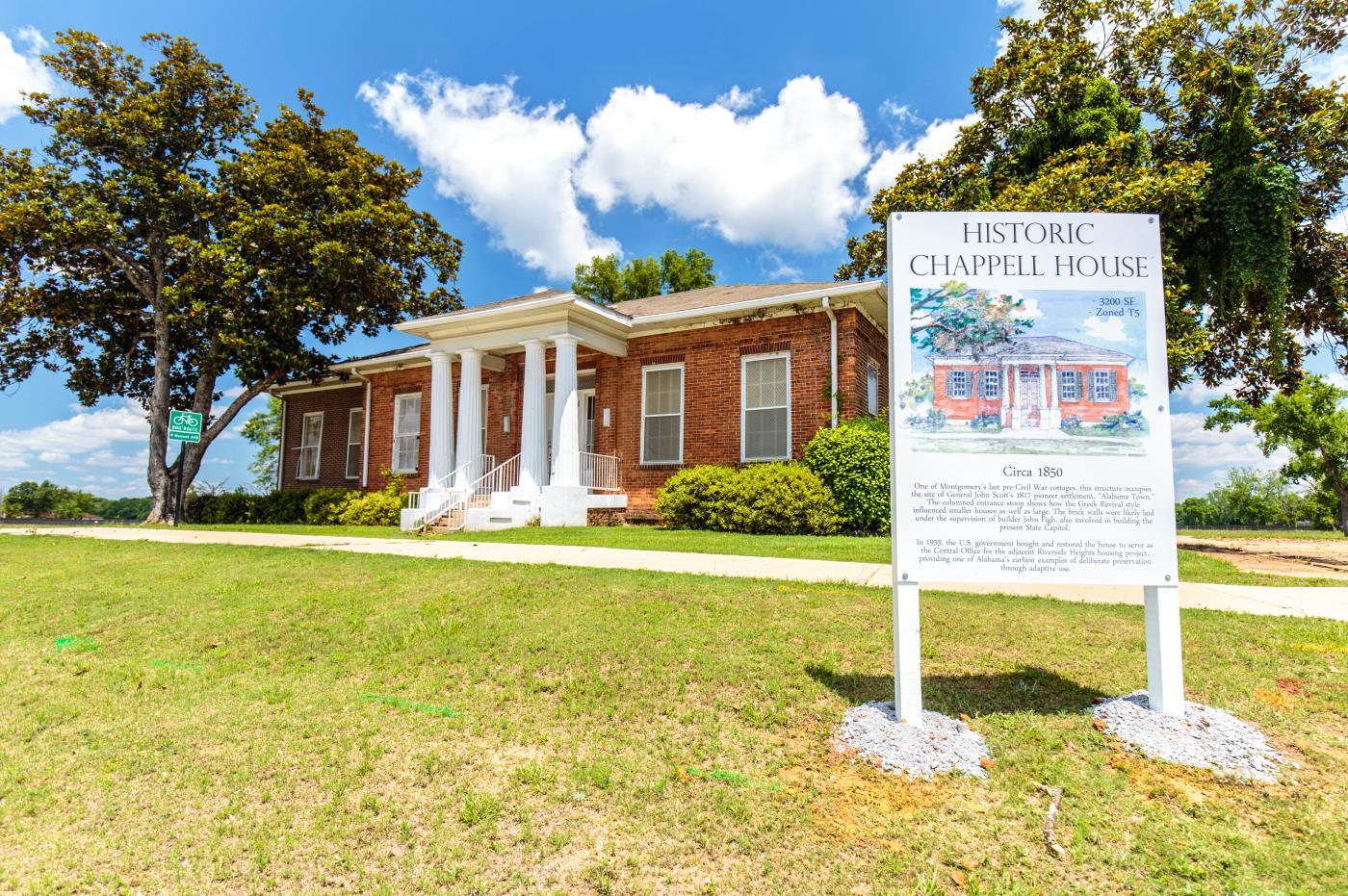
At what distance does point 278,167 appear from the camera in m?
19.1

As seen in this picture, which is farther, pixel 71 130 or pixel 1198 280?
pixel 71 130

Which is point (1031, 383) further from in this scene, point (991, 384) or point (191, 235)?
point (191, 235)

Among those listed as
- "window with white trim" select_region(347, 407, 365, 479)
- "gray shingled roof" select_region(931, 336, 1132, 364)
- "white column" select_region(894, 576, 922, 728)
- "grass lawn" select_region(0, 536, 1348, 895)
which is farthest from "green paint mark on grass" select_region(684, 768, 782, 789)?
"window with white trim" select_region(347, 407, 365, 479)

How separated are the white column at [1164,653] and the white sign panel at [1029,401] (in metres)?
0.15

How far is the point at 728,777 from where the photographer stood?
11.0ft

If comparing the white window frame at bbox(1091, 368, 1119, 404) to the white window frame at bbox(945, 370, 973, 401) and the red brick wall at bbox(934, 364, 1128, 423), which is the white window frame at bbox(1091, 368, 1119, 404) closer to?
the red brick wall at bbox(934, 364, 1128, 423)

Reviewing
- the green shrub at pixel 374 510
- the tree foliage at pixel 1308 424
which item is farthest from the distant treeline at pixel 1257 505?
the green shrub at pixel 374 510

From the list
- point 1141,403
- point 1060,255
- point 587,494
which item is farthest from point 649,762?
point 587,494

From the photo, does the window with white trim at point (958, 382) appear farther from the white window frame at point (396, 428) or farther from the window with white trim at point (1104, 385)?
the white window frame at point (396, 428)

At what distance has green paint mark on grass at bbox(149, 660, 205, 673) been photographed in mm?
5035

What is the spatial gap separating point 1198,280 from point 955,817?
622 inches

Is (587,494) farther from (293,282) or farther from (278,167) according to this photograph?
(278,167)

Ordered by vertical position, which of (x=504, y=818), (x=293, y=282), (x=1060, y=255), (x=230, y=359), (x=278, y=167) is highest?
(x=278, y=167)

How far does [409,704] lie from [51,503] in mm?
40253
